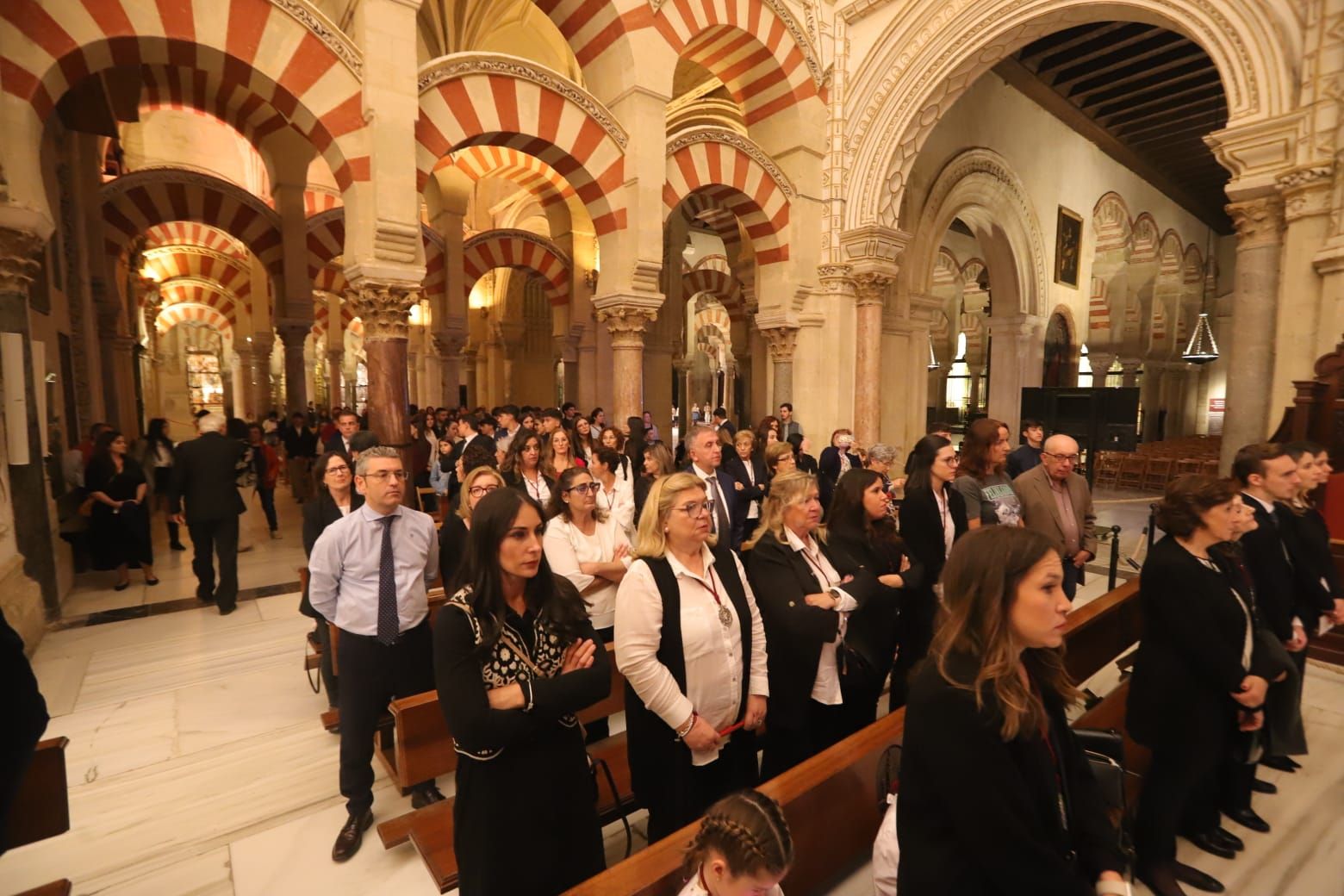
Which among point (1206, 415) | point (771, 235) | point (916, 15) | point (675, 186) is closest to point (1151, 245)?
point (1206, 415)

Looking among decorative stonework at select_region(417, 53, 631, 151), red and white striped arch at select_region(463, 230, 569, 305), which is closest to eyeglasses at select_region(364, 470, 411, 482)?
decorative stonework at select_region(417, 53, 631, 151)

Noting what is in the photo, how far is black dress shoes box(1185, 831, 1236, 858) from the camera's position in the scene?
2.33 metres

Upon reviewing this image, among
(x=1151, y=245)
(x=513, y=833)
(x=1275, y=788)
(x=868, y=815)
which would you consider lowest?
(x=1275, y=788)

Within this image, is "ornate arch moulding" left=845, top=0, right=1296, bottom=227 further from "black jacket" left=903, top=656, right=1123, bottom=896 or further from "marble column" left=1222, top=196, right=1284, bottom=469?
"black jacket" left=903, top=656, right=1123, bottom=896

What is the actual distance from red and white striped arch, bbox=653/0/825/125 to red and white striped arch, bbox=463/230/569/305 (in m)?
4.36

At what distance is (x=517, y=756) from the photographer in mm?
1528

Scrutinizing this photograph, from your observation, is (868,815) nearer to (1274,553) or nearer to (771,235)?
(1274,553)

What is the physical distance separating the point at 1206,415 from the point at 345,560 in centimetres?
2422

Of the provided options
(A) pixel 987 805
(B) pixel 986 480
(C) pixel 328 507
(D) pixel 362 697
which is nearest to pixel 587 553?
(D) pixel 362 697

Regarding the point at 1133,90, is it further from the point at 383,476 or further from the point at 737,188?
the point at 383,476

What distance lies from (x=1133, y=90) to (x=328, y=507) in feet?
50.3

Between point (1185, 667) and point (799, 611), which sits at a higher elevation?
point (799, 611)

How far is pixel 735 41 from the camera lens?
27.5 feet

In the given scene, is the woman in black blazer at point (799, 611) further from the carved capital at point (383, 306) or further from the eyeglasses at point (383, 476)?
the carved capital at point (383, 306)
